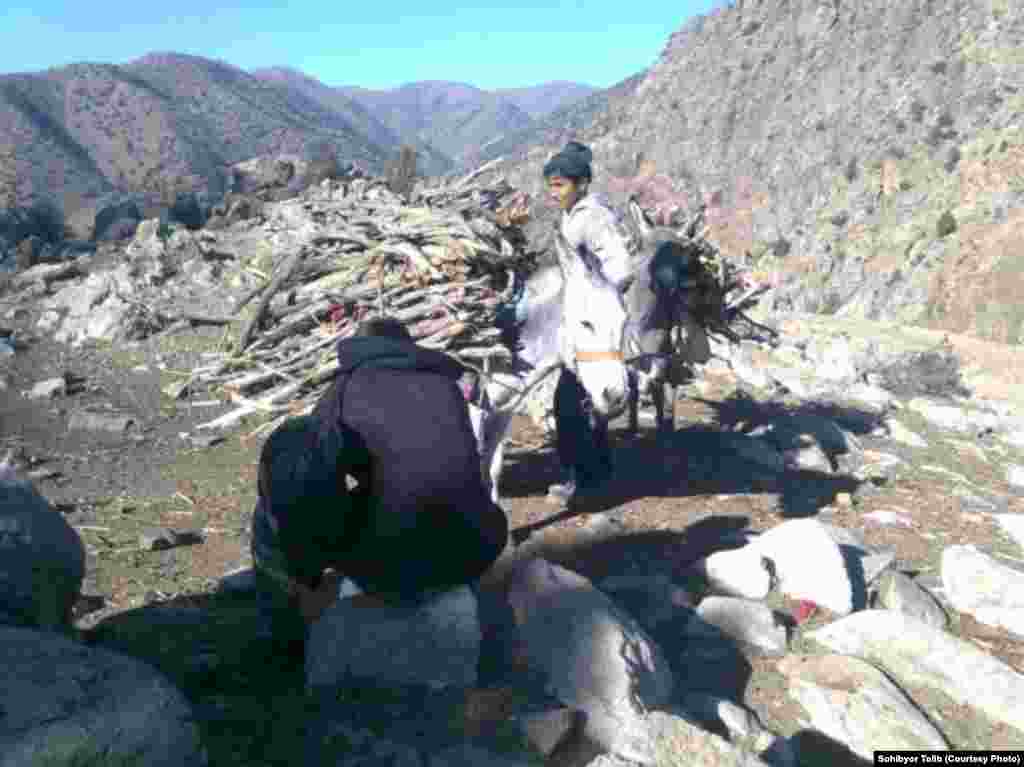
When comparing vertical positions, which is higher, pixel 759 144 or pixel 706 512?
pixel 759 144

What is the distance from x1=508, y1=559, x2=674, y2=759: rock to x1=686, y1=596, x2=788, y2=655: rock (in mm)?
664

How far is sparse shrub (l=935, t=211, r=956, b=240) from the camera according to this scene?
3812cm

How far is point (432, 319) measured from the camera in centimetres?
587

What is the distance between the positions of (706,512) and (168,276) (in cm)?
856

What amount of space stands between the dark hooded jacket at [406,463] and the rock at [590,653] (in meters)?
0.43

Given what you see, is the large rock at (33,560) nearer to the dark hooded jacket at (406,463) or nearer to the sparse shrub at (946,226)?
the dark hooded jacket at (406,463)

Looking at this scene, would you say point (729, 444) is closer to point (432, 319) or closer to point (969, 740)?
point (432, 319)

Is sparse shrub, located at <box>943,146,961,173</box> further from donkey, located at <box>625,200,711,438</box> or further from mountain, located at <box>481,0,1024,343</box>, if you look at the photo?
donkey, located at <box>625,200,711,438</box>

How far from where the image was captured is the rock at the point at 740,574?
4914 mm

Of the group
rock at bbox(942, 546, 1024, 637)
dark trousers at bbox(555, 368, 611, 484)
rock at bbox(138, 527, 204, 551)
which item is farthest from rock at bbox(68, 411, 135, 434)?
rock at bbox(942, 546, 1024, 637)

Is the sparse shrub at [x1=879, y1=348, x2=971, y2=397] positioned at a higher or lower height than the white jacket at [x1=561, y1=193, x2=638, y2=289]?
lower

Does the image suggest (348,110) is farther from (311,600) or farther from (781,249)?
(311,600)

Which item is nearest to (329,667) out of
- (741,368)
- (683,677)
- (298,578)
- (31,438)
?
(298,578)

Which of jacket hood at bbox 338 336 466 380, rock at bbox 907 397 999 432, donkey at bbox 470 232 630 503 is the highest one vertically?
jacket hood at bbox 338 336 466 380
